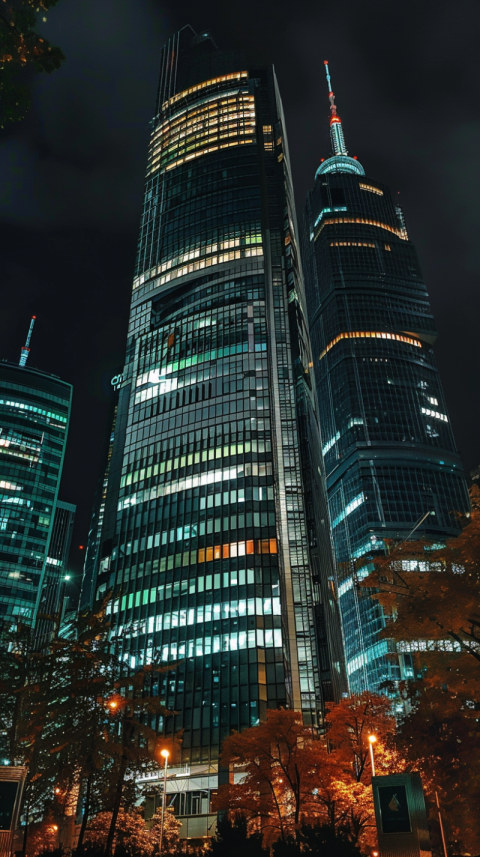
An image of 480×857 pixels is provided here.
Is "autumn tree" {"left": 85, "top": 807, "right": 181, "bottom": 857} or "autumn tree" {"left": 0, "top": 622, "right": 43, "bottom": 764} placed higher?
"autumn tree" {"left": 0, "top": 622, "right": 43, "bottom": 764}

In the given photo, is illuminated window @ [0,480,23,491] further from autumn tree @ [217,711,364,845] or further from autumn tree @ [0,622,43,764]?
autumn tree @ [217,711,364,845]

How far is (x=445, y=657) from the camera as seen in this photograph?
88.0 ft

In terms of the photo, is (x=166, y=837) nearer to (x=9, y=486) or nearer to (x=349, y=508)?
(x=9, y=486)

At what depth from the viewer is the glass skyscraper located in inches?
3282

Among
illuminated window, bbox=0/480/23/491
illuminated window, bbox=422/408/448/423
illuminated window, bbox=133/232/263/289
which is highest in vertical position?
illuminated window, bbox=422/408/448/423

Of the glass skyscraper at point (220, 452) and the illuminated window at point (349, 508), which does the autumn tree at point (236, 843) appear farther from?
the illuminated window at point (349, 508)

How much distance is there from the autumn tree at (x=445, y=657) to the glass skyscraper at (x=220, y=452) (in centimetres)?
5097

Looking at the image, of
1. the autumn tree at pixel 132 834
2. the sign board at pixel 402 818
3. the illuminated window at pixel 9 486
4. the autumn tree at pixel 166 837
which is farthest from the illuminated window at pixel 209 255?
the sign board at pixel 402 818

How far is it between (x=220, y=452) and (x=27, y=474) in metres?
88.3

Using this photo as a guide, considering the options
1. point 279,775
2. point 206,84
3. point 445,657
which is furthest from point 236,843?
point 206,84

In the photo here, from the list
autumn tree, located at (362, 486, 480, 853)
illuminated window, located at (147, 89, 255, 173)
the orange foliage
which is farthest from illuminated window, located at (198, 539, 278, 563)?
illuminated window, located at (147, 89, 255, 173)

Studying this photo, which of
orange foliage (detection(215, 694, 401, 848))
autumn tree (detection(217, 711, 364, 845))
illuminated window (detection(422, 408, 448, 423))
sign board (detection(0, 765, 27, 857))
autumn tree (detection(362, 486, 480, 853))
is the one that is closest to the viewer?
autumn tree (detection(362, 486, 480, 853))

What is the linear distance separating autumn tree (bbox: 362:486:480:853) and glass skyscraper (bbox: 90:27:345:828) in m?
51.0

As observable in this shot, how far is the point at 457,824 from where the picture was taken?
103 feet
